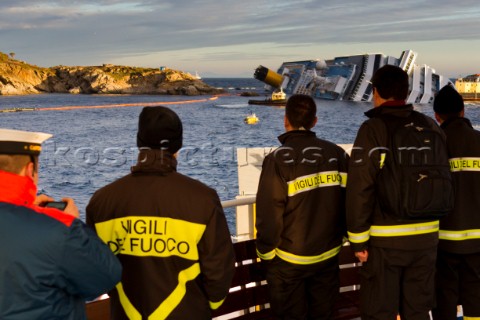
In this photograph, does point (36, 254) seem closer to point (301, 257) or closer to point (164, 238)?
point (164, 238)

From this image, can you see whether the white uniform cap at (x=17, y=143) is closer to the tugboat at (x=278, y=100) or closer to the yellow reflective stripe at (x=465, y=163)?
the yellow reflective stripe at (x=465, y=163)

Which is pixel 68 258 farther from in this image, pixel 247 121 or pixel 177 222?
pixel 247 121

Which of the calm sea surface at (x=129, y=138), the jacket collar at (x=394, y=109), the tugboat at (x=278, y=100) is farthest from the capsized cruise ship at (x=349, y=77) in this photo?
the jacket collar at (x=394, y=109)

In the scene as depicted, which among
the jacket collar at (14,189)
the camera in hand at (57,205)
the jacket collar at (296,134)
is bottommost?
the camera in hand at (57,205)

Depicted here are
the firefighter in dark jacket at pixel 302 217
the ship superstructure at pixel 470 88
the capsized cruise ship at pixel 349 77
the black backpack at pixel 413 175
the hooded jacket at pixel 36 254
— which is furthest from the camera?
the ship superstructure at pixel 470 88

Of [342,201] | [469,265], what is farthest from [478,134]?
[342,201]

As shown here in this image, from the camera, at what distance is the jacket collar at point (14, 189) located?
6.63 ft

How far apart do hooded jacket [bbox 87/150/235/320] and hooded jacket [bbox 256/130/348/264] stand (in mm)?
742

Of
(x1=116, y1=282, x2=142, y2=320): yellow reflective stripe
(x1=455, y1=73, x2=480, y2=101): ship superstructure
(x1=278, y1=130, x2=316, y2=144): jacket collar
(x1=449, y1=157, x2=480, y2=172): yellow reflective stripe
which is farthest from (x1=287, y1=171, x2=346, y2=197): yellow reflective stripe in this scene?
(x1=455, y1=73, x2=480, y2=101): ship superstructure

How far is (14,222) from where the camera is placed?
198 cm

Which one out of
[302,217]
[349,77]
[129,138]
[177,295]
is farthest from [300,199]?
[349,77]

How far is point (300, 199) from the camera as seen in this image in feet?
11.3

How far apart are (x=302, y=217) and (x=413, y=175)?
78 cm

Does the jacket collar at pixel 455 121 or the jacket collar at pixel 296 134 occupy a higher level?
the jacket collar at pixel 455 121
